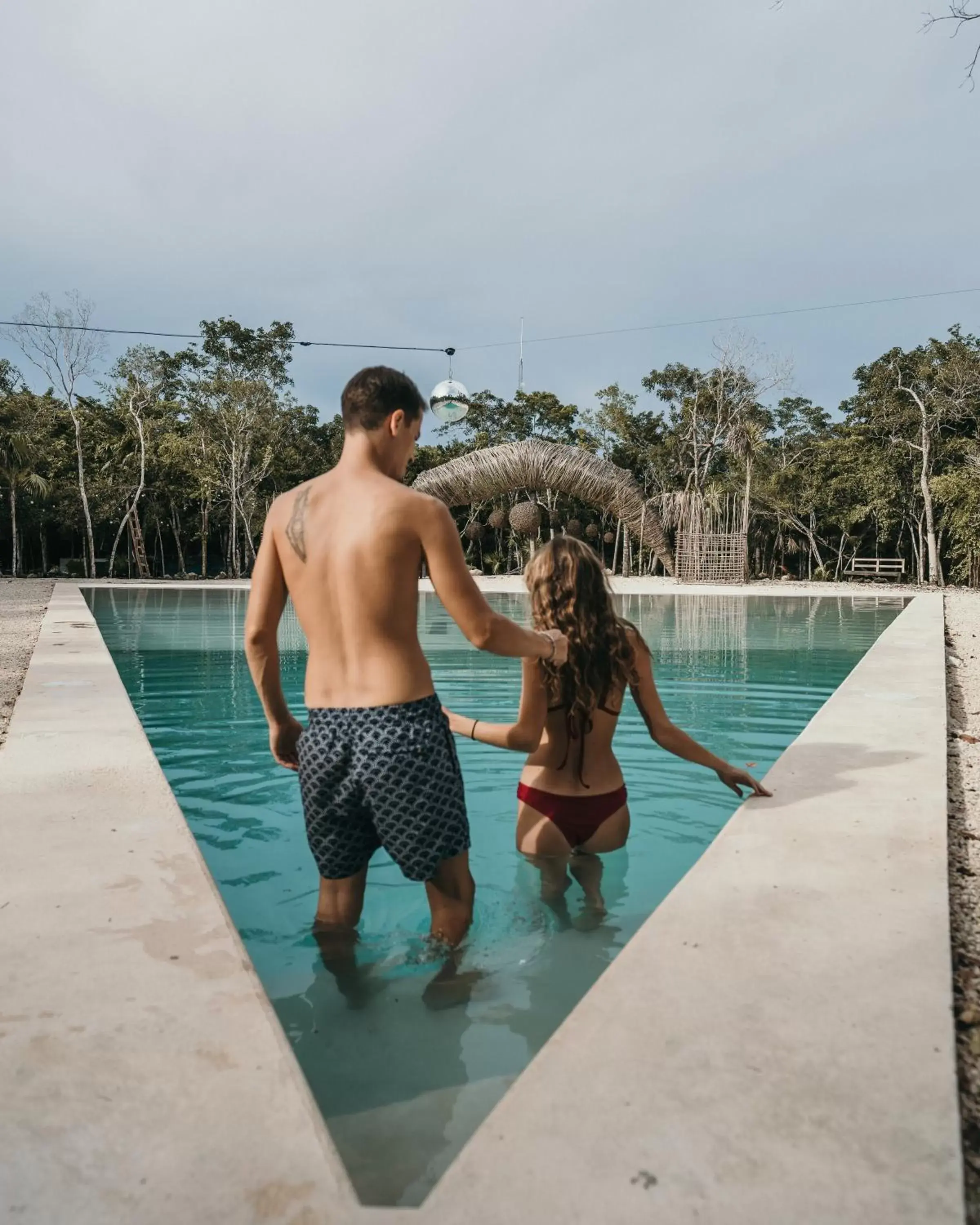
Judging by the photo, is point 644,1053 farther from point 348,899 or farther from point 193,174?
point 193,174

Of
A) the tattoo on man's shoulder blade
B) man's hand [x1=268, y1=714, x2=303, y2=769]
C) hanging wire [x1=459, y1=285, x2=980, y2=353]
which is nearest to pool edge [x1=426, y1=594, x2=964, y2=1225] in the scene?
man's hand [x1=268, y1=714, x2=303, y2=769]

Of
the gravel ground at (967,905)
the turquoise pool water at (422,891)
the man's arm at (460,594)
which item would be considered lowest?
the turquoise pool water at (422,891)

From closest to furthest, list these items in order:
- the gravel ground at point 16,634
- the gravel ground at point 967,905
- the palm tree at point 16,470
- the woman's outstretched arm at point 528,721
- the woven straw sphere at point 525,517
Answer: the gravel ground at point 967,905 < the woman's outstretched arm at point 528,721 < the gravel ground at point 16,634 < the palm tree at point 16,470 < the woven straw sphere at point 525,517

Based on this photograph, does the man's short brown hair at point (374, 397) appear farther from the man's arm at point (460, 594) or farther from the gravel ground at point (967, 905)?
the gravel ground at point (967, 905)

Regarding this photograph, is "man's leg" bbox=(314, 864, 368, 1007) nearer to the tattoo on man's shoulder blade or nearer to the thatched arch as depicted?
the tattoo on man's shoulder blade

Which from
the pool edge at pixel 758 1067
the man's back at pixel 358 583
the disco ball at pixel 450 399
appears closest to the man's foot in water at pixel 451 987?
the pool edge at pixel 758 1067

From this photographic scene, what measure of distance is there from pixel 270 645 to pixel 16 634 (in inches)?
342

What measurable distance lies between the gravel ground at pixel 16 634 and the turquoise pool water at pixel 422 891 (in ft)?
2.83

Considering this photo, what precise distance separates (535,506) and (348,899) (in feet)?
85.8

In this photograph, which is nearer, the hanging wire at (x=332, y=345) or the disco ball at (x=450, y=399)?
the disco ball at (x=450, y=399)

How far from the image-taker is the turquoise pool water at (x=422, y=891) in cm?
192

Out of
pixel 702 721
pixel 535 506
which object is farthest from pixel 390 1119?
pixel 535 506

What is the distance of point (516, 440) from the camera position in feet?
125

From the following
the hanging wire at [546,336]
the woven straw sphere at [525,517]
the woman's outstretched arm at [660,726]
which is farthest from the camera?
the woven straw sphere at [525,517]
